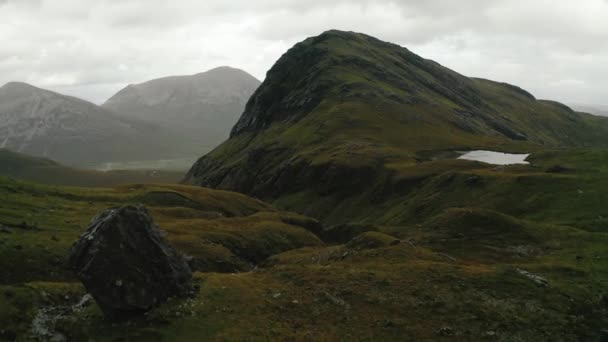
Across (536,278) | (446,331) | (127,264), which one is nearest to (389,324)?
(446,331)

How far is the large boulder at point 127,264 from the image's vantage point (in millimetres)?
37094

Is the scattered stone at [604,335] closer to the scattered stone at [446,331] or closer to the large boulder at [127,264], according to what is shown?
the scattered stone at [446,331]

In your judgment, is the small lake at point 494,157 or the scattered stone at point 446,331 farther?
the small lake at point 494,157

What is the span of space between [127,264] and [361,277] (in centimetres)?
2204

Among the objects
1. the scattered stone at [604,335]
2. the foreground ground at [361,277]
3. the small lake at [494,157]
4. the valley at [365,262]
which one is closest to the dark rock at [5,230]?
the foreground ground at [361,277]

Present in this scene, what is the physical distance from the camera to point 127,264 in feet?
125

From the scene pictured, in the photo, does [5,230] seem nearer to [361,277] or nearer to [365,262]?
[361,277]

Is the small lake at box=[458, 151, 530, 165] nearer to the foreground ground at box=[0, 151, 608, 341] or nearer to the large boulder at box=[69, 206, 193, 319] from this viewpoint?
the foreground ground at box=[0, 151, 608, 341]

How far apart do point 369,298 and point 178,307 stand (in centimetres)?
1645

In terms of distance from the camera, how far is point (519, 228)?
66.8m

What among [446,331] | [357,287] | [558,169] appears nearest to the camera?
[446,331]

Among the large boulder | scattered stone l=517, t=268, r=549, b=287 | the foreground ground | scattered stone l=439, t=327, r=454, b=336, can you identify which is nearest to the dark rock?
the foreground ground

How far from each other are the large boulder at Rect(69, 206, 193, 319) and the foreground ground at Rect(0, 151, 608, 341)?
4.55ft

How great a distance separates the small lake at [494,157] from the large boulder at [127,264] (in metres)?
118
